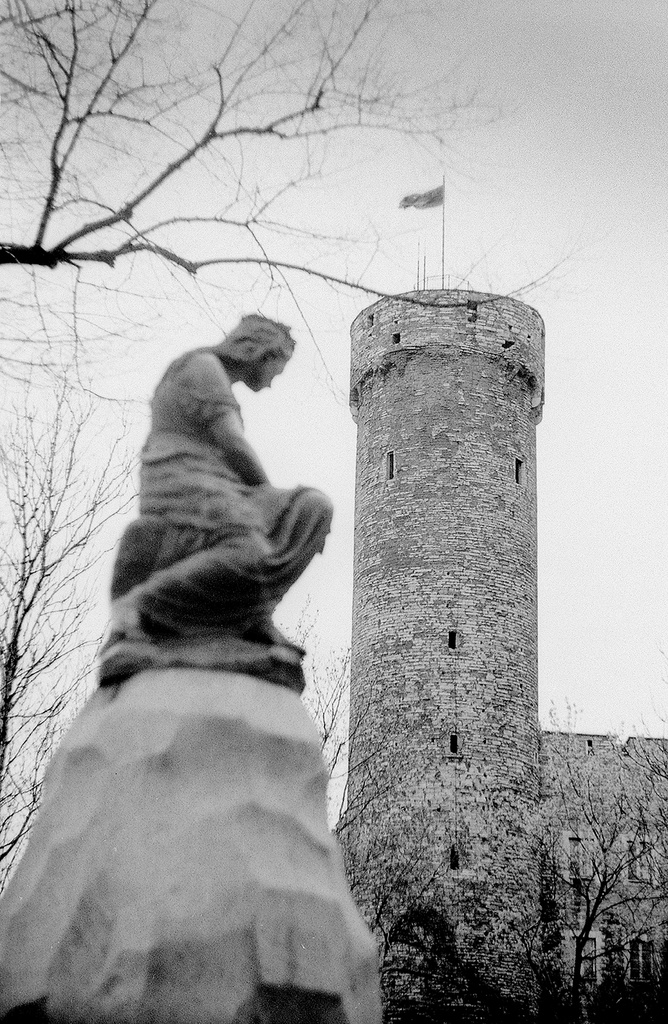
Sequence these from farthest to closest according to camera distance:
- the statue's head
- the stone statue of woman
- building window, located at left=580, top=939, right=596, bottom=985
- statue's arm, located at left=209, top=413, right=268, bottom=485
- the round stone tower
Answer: the round stone tower < building window, located at left=580, top=939, right=596, bottom=985 < the statue's head < statue's arm, located at left=209, top=413, right=268, bottom=485 < the stone statue of woman

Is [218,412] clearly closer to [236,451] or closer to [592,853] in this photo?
[236,451]

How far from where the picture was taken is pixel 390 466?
28656mm

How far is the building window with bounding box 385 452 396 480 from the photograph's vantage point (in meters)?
28.6

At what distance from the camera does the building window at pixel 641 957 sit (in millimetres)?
23000

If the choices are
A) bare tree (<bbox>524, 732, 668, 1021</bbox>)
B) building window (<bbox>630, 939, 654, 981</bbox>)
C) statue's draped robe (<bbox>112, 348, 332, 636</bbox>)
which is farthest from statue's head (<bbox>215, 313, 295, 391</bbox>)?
building window (<bbox>630, 939, 654, 981</bbox>)

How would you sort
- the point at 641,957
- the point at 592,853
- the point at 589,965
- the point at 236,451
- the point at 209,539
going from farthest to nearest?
the point at 592,853 < the point at 589,965 < the point at 641,957 < the point at 236,451 < the point at 209,539

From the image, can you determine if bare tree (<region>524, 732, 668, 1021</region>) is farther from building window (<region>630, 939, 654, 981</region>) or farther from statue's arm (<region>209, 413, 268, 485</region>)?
statue's arm (<region>209, 413, 268, 485</region>)

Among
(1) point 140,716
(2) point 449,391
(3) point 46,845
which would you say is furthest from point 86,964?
(2) point 449,391

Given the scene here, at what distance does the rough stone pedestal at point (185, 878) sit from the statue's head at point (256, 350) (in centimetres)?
124

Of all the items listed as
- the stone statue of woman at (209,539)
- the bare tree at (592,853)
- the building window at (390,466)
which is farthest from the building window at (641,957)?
the stone statue of woman at (209,539)

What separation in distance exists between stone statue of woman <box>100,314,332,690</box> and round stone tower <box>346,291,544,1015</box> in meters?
19.0

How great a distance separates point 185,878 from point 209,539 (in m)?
1.22

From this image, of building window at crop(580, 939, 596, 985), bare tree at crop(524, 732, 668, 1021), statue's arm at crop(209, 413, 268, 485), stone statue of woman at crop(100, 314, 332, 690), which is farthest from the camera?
bare tree at crop(524, 732, 668, 1021)

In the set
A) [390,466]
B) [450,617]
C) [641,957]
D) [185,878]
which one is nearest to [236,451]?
[185,878]
